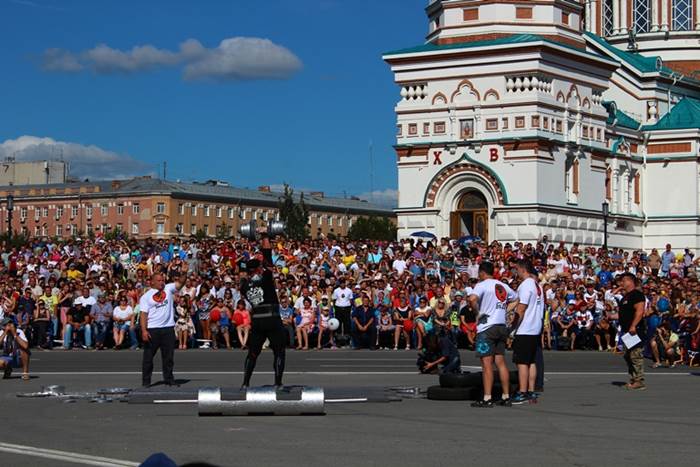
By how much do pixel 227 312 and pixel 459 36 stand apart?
69.5 ft

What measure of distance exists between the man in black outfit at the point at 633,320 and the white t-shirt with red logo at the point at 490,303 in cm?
326

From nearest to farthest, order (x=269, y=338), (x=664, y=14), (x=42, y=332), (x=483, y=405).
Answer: (x=483, y=405)
(x=269, y=338)
(x=42, y=332)
(x=664, y=14)

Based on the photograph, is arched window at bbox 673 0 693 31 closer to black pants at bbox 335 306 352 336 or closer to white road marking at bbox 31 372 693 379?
black pants at bbox 335 306 352 336

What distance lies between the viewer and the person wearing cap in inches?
893

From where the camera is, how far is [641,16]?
2687 inches

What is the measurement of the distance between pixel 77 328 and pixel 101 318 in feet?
3.02

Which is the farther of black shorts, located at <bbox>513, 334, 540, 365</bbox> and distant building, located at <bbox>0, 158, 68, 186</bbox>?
distant building, located at <bbox>0, 158, 68, 186</bbox>

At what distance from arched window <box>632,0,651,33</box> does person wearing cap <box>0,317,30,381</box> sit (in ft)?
164

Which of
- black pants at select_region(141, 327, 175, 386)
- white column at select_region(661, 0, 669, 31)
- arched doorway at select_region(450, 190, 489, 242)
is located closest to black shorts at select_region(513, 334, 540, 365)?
black pants at select_region(141, 327, 175, 386)

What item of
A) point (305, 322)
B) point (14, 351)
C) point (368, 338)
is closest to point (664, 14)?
point (368, 338)

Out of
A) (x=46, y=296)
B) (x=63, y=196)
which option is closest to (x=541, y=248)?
(x=46, y=296)

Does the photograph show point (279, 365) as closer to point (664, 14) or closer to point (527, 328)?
point (527, 328)

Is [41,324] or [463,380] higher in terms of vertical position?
[41,324]

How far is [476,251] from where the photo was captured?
41.5 metres
